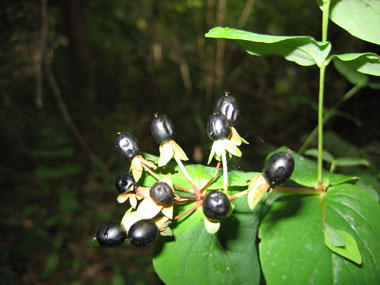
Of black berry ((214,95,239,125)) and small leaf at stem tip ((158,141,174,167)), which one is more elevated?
black berry ((214,95,239,125))

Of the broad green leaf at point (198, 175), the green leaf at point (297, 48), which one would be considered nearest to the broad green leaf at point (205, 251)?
the broad green leaf at point (198, 175)

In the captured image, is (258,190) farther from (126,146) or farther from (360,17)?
(360,17)

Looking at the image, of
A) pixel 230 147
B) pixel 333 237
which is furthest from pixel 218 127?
pixel 333 237

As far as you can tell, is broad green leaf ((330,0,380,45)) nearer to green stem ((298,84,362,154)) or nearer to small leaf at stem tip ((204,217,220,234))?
small leaf at stem tip ((204,217,220,234))

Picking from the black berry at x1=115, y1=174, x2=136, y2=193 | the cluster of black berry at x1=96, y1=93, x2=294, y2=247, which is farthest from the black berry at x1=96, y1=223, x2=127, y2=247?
the black berry at x1=115, y1=174, x2=136, y2=193

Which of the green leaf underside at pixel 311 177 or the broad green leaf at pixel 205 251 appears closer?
the broad green leaf at pixel 205 251

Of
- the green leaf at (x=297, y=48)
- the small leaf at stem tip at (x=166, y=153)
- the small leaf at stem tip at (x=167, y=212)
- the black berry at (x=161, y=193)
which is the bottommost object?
the small leaf at stem tip at (x=167, y=212)

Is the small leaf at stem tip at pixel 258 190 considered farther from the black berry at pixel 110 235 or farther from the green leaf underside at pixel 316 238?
the black berry at pixel 110 235
